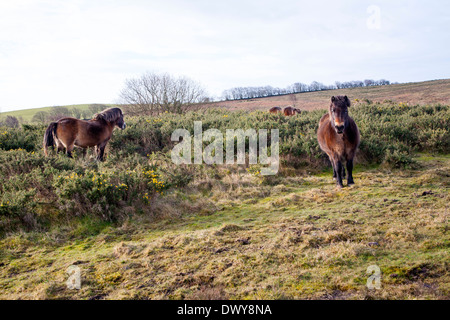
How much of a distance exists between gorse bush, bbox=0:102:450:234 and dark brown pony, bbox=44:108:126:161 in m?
0.60

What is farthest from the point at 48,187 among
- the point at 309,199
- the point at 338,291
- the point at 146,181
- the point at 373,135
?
the point at 373,135

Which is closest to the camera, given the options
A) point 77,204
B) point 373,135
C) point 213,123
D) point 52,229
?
point 52,229

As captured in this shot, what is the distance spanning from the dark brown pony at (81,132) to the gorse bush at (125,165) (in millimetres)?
596

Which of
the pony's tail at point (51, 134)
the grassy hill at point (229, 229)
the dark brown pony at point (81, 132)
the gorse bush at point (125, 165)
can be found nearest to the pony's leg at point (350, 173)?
the grassy hill at point (229, 229)

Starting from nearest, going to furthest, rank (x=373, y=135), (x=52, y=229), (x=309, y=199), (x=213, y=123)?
(x=52, y=229), (x=309, y=199), (x=373, y=135), (x=213, y=123)

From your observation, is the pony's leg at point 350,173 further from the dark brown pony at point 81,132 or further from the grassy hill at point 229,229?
the dark brown pony at point 81,132

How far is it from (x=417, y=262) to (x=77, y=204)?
524 centimetres

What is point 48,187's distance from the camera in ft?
19.4

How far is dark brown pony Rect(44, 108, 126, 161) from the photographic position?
830 cm

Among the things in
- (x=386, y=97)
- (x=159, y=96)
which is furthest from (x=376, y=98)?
(x=159, y=96)

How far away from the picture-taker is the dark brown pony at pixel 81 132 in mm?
8305

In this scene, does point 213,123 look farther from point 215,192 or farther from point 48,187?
point 48,187

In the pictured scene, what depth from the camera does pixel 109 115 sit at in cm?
959

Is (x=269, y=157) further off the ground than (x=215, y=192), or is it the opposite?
(x=269, y=157)
